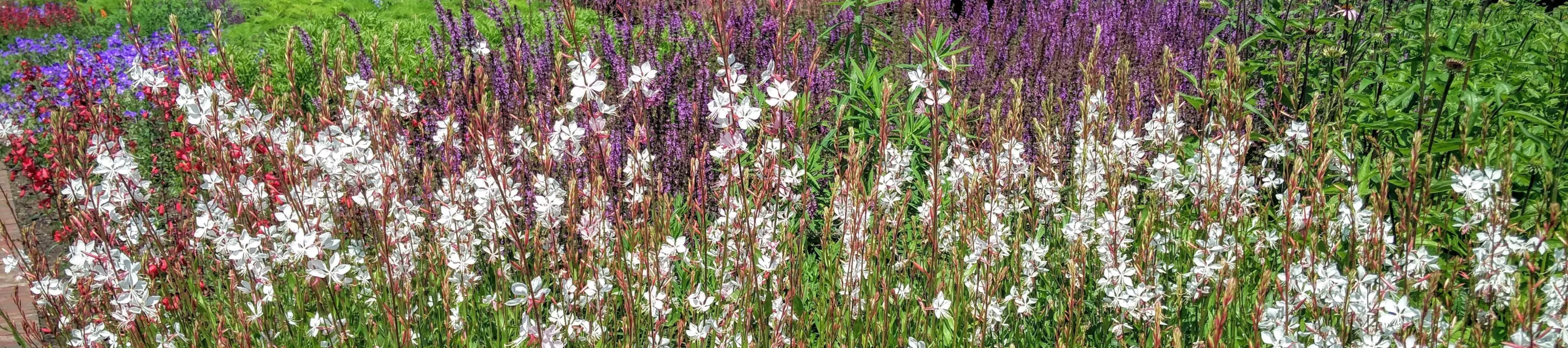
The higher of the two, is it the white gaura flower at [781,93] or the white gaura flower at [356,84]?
the white gaura flower at [781,93]

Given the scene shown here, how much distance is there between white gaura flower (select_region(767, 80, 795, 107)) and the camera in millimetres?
1624

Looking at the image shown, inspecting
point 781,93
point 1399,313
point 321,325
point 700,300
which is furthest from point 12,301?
point 1399,313

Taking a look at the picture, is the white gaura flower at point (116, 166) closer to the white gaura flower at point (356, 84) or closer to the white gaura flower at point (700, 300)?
the white gaura flower at point (356, 84)

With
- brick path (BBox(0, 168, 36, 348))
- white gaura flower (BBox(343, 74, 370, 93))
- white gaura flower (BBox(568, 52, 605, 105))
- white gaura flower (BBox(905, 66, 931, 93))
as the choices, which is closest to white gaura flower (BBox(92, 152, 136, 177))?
white gaura flower (BBox(343, 74, 370, 93))

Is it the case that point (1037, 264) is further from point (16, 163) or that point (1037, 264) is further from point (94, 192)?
point (16, 163)

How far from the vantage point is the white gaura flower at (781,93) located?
162 cm

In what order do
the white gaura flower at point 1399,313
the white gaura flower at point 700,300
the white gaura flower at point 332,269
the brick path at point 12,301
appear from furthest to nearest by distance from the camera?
the brick path at point 12,301 < the white gaura flower at point 700,300 < the white gaura flower at point 332,269 < the white gaura flower at point 1399,313

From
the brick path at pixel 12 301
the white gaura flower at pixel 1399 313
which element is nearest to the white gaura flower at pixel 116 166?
the brick path at pixel 12 301

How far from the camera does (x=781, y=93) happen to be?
5.40ft

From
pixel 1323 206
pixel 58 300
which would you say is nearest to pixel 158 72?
pixel 58 300

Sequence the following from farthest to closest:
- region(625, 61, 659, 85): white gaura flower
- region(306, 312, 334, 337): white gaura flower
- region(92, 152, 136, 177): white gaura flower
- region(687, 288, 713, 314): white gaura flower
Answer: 1. region(306, 312, 334, 337): white gaura flower
2. region(92, 152, 136, 177): white gaura flower
3. region(687, 288, 713, 314): white gaura flower
4. region(625, 61, 659, 85): white gaura flower

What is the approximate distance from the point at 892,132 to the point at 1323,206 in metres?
1.82

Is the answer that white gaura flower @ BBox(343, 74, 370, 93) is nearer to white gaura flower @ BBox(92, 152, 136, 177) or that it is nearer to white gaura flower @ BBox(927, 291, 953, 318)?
white gaura flower @ BBox(92, 152, 136, 177)

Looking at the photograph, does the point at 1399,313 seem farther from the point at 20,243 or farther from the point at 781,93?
the point at 20,243
